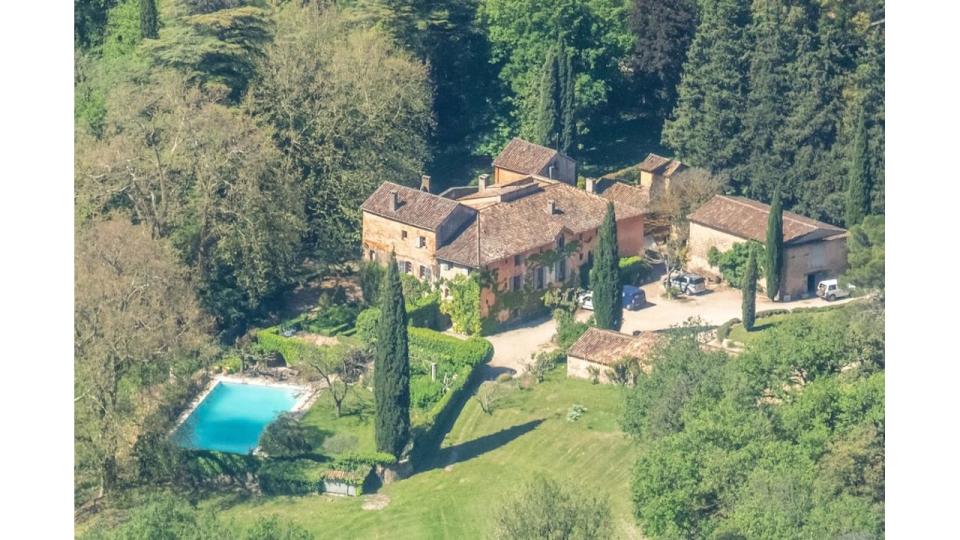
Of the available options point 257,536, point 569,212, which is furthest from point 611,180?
point 257,536

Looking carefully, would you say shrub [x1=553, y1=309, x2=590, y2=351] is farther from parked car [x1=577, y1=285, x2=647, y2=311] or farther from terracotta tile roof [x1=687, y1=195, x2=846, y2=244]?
terracotta tile roof [x1=687, y1=195, x2=846, y2=244]

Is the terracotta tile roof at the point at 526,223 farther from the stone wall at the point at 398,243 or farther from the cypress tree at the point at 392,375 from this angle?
the cypress tree at the point at 392,375

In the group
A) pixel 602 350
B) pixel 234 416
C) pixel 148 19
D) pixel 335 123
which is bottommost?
pixel 234 416

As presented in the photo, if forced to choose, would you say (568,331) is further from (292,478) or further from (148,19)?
(148,19)

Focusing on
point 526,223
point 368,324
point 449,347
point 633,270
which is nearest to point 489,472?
point 449,347

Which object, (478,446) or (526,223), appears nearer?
(478,446)

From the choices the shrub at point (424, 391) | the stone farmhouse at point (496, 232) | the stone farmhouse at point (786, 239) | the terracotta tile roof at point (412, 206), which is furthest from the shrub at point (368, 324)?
the stone farmhouse at point (786, 239)
